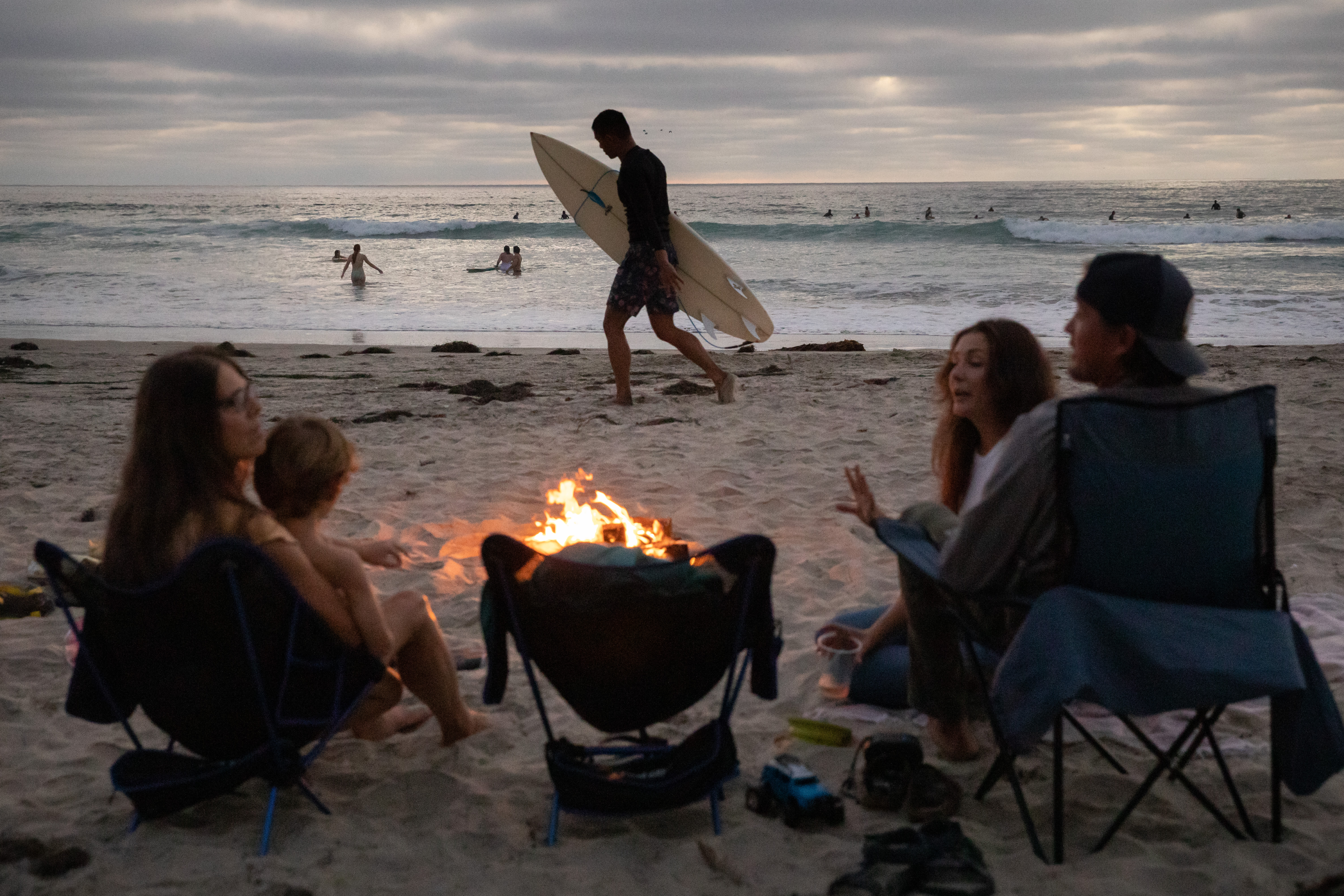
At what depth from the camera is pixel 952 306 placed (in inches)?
718

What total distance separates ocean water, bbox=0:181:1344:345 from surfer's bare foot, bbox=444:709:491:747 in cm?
1099

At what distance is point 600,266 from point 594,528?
73.7ft

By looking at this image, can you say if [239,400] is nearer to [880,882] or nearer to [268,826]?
[268,826]

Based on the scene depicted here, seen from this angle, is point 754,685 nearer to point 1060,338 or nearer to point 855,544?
point 855,544

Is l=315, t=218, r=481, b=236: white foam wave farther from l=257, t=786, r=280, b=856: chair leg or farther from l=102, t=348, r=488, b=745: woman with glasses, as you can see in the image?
l=257, t=786, r=280, b=856: chair leg

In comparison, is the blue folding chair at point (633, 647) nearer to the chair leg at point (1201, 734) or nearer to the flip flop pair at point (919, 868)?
the flip flop pair at point (919, 868)

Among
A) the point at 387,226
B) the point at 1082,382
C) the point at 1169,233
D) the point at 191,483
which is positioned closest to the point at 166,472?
the point at 191,483

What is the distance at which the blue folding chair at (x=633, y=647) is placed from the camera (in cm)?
231

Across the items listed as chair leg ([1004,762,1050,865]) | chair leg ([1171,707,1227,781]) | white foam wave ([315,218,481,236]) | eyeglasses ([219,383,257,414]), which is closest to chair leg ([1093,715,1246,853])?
chair leg ([1171,707,1227,781])

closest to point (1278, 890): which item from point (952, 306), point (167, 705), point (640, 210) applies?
point (167, 705)

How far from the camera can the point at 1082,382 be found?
2.22 metres

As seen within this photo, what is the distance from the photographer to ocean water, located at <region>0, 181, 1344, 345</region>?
15.9 m

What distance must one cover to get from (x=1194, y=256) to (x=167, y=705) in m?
30.2

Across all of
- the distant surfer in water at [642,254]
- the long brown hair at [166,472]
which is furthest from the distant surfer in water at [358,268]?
the long brown hair at [166,472]
